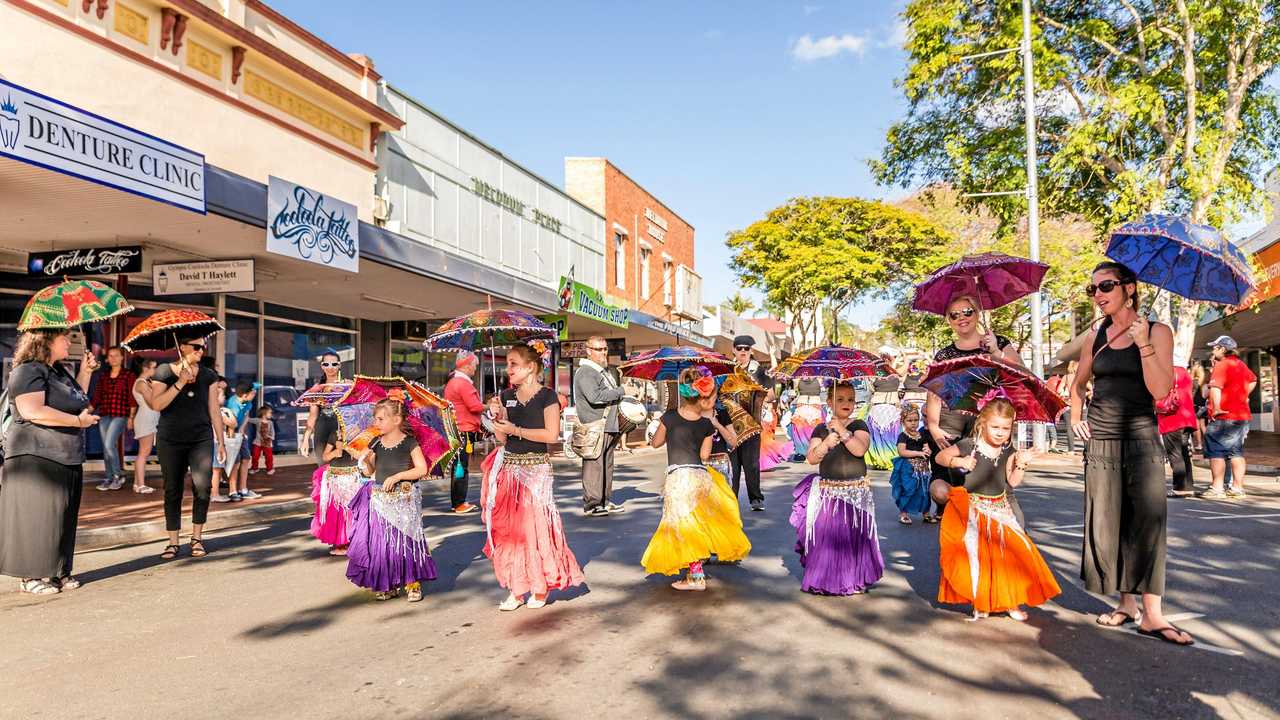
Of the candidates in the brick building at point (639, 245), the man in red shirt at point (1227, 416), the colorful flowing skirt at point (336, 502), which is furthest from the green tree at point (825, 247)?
the colorful flowing skirt at point (336, 502)

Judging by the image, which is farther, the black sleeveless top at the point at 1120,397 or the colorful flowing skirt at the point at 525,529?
the colorful flowing skirt at the point at 525,529

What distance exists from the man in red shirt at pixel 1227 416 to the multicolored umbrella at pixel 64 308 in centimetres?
1190

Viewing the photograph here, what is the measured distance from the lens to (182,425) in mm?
7105

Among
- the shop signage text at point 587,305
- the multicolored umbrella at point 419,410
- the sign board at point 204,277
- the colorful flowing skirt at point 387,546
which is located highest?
the shop signage text at point 587,305

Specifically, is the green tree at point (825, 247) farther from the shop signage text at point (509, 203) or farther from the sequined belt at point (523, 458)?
the sequined belt at point (523, 458)

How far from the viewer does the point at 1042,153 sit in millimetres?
20875

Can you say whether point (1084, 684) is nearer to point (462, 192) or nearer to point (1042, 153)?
point (1042, 153)

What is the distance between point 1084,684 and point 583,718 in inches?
92.8

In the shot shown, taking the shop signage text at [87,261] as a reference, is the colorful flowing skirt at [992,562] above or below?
below

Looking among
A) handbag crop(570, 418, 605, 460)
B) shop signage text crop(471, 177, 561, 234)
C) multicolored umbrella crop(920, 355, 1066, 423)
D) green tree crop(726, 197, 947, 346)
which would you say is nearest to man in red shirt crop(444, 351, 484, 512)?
handbag crop(570, 418, 605, 460)

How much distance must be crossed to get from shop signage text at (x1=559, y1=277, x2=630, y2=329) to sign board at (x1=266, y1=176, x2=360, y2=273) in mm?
7755

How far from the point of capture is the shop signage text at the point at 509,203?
24000mm

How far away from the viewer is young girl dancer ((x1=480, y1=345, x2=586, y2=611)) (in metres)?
5.51

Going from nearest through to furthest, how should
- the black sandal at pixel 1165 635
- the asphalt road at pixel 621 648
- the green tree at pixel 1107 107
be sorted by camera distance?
the asphalt road at pixel 621 648 < the black sandal at pixel 1165 635 < the green tree at pixel 1107 107
